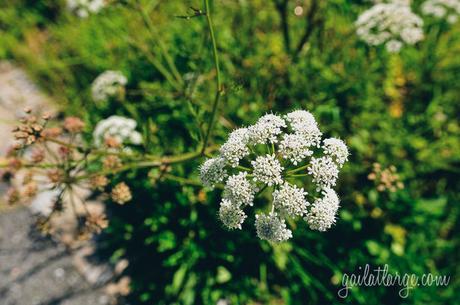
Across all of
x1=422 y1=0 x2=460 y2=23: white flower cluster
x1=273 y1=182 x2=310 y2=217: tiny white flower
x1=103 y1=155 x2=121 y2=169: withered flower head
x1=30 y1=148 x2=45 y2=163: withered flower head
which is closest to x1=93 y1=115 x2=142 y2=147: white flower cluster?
x1=103 y1=155 x2=121 y2=169: withered flower head

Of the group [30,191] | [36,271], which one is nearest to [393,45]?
[30,191]

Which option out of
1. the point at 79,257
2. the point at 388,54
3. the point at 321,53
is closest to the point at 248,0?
the point at 321,53

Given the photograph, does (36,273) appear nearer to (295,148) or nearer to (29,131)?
(29,131)

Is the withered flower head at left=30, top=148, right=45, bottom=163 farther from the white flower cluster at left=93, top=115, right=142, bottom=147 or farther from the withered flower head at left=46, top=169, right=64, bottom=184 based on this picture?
the white flower cluster at left=93, top=115, right=142, bottom=147

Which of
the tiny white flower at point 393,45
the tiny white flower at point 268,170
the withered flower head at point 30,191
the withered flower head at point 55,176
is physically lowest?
the withered flower head at point 30,191

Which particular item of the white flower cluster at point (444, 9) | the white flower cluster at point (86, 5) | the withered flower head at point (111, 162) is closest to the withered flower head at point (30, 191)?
the withered flower head at point (111, 162)

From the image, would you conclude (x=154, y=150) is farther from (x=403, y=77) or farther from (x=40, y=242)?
(x=403, y=77)

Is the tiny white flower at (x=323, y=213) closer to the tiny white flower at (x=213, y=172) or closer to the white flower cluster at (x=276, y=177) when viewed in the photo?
the white flower cluster at (x=276, y=177)
